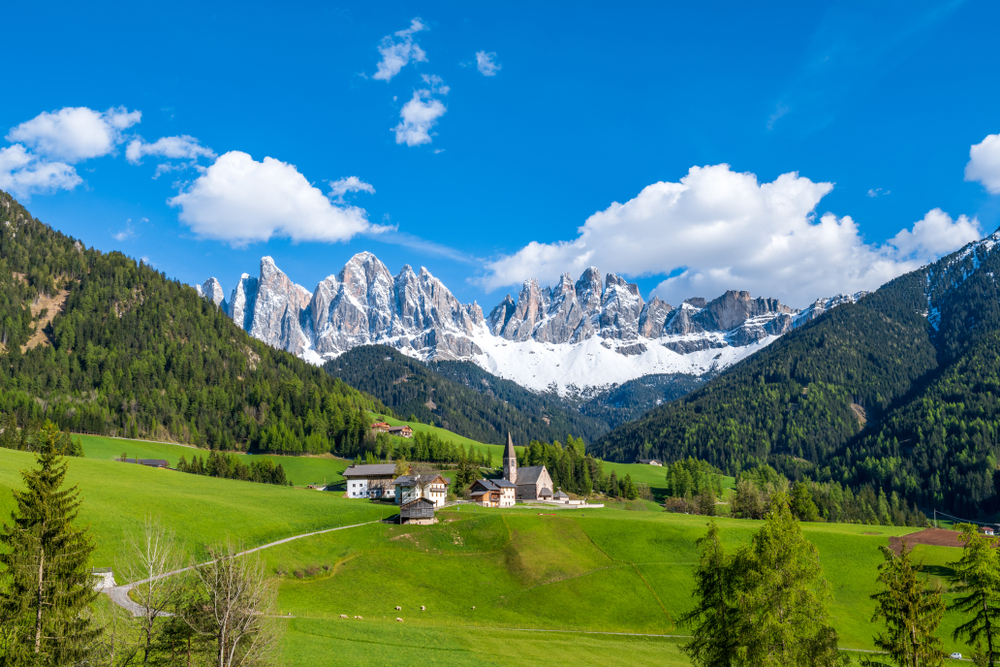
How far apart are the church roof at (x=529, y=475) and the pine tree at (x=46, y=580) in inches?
4576

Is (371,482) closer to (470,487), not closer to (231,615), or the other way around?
(470,487)

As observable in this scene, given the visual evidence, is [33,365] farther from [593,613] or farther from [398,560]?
[593,613]

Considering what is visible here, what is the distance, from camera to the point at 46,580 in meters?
28.8

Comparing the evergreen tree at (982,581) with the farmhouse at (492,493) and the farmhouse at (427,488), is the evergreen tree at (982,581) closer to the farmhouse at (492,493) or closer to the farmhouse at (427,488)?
the farmhouse at (427,488)

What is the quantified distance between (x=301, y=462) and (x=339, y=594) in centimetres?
10755

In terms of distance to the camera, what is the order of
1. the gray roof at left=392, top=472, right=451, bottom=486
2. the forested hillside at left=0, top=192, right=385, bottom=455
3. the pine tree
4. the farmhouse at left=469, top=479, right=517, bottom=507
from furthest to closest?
1. the forested hillside at left=0, top=192, right=385, bottom=455
2. the farmhouse at left=469, top=479, right=517, bottom=507
3. the gray roof at left=392, top=472, right=451, bottom=486
4. the pine tree

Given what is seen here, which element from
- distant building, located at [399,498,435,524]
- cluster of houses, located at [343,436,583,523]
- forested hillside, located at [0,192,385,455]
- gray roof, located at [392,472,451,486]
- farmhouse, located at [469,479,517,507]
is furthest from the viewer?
forested hillside, located at [0,192,385,455]

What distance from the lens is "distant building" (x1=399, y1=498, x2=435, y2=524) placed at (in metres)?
91.9

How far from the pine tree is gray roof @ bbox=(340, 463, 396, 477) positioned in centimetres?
11001

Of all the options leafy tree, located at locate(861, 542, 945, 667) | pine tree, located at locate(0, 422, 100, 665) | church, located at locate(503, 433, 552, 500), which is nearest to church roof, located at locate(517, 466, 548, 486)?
church, located at locate(503, 433, 552, 500)

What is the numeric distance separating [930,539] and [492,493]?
73239 millimetres

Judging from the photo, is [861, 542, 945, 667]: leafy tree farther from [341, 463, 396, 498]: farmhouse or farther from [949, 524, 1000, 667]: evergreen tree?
[341, 463, 396, 498]: farmhouse

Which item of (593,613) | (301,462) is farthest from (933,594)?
(301,462)

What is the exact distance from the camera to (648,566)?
76250 millimetres
